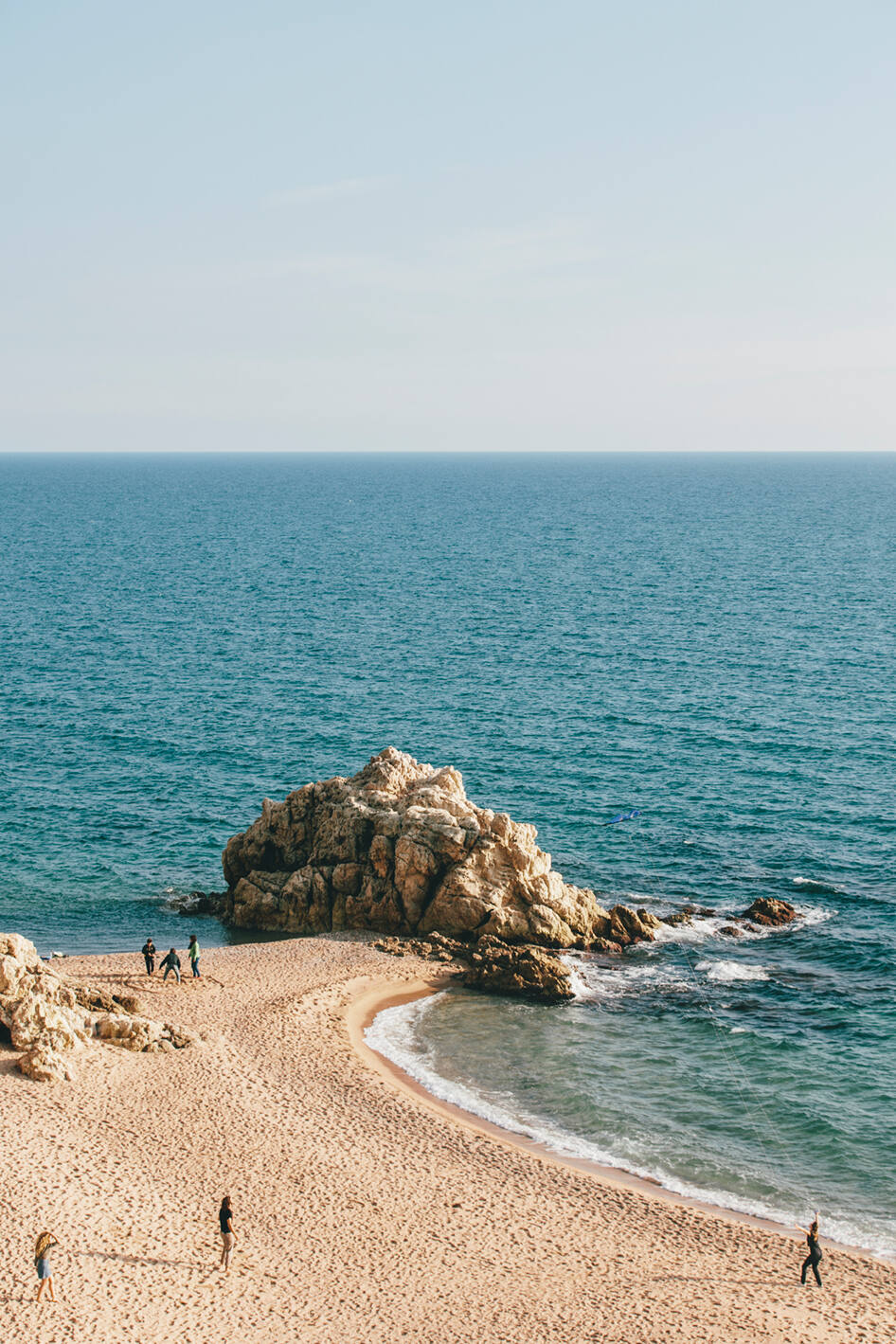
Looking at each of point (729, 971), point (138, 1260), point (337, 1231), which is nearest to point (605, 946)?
point (729, 971)

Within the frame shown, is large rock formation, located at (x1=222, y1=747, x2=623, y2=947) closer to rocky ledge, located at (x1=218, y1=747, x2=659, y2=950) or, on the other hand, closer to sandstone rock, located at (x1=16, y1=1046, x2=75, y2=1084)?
rocky ledge, located at (x1=218, y1=747, x2=659, y2=950)

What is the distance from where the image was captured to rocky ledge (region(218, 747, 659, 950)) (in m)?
47.4

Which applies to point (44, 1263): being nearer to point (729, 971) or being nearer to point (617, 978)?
point (617, 978)

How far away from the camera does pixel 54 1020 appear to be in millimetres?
36875

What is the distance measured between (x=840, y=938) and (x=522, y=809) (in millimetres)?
18798

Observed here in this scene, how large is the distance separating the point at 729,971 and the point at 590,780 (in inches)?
844

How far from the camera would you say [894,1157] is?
33.9 metres

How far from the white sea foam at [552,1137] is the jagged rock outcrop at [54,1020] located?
716cm

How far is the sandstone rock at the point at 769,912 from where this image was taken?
49344mm

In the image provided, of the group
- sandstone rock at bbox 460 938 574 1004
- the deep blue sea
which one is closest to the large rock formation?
sandstone rock at bbox 460 938 574 1004

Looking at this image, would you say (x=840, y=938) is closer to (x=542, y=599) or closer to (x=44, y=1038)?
(x=44, y=1038)

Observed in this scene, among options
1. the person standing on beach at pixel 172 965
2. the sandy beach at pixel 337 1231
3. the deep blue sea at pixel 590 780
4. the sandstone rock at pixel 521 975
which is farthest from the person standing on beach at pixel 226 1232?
the sandstone rock at pixel 521 975

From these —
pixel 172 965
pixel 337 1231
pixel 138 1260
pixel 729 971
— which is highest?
pixel 172 965

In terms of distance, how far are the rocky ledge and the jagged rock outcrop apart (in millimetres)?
11181
